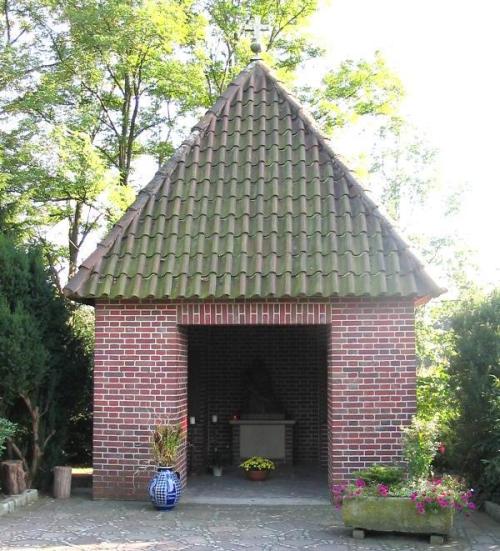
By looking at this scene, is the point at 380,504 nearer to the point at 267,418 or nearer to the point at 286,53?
the point at 267,418

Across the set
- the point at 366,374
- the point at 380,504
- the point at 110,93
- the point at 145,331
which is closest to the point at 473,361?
the point at 366,374

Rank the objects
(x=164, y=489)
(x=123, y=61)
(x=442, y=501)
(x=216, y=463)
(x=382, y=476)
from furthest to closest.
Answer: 1. (x=123, y=61)
2. (x=216, y=463)
3. (x=164, y=489)
4. (x=382, y=476)
5. (x=442, y=501)

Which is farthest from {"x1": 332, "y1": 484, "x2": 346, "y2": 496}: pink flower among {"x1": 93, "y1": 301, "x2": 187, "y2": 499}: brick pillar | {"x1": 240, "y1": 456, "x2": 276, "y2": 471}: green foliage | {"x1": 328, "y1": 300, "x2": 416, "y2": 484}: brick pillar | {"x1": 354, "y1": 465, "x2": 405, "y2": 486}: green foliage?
{"x1": 240, "y1": 456, "x2": 276, "y2": 471}: green foliage

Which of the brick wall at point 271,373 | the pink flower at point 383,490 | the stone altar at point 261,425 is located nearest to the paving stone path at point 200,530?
the pink flower at point 383,490

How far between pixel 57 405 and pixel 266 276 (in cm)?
416

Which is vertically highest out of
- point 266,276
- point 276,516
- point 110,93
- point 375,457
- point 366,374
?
point 110,93

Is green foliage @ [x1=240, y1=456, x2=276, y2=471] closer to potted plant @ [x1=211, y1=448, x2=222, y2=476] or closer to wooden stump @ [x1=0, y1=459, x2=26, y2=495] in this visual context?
potted plant @ [x1=211, y1=448, x2=222, y2=476]

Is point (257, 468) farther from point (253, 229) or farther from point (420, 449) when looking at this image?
point (253, 229)

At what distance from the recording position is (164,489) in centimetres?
881

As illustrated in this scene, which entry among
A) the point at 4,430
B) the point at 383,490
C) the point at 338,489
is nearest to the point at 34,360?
the point at 4,430

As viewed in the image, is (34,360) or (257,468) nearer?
(34,360)

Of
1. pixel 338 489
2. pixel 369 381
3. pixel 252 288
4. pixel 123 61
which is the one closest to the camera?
pixel 338 489

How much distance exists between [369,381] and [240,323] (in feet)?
6.21

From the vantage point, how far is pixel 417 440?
8.14 metres
